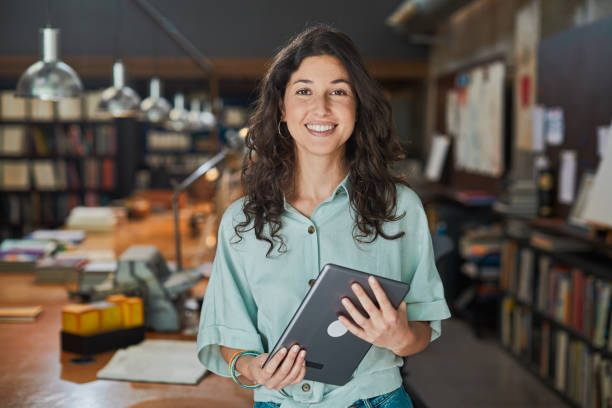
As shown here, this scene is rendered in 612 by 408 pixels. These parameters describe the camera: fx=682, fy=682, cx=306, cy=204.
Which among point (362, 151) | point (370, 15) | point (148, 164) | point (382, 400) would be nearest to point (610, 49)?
point (362, 151)

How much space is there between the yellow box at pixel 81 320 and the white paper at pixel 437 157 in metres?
6.12

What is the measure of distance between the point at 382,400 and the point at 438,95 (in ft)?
23.7

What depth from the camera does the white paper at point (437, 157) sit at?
26.5ft

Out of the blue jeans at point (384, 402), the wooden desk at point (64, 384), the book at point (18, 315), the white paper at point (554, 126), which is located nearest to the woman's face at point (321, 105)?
the blue jeans at point (384, 402)

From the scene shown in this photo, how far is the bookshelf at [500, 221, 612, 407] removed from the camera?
3.70 metres

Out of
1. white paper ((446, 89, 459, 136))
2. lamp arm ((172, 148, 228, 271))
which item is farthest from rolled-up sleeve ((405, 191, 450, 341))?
white paper ((446, 89, 459, 136))

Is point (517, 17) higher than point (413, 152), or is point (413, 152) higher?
point (517, 17)

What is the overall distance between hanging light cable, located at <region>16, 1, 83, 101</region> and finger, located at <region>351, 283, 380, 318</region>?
200 cm

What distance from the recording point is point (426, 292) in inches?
62.5

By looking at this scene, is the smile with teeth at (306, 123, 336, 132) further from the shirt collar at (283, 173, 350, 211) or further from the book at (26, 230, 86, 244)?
the book at (26, 230, 86, 244)

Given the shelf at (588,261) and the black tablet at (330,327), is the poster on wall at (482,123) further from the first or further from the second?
the black tablet at (330,327)

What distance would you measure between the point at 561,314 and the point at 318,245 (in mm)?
3113

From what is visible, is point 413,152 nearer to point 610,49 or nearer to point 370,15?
point 370,15

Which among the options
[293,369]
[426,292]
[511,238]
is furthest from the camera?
[511,238]
